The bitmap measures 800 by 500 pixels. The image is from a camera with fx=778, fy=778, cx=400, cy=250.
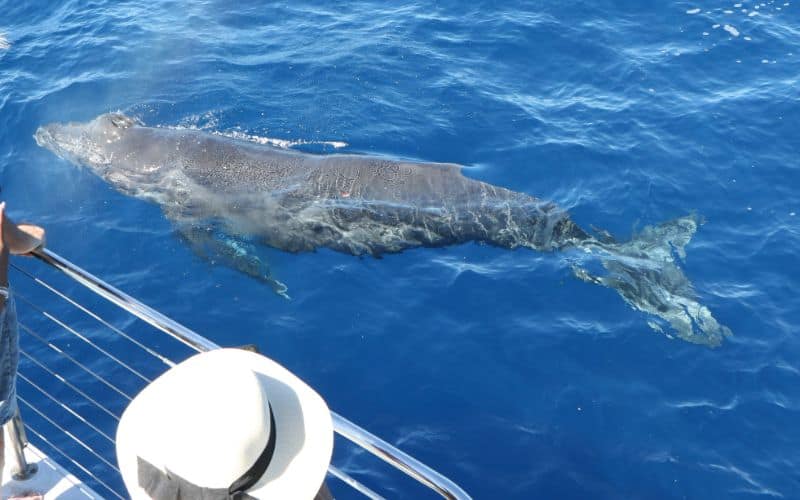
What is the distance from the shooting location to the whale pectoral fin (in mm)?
10781

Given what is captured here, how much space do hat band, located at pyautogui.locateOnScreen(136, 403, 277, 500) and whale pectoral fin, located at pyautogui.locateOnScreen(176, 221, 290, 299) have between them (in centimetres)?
703

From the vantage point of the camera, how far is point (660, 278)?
1059 centimetres

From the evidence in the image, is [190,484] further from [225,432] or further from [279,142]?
[279,142]

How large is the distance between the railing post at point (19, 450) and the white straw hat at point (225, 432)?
2.08m

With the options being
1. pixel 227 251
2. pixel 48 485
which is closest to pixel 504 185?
pixel 227 251

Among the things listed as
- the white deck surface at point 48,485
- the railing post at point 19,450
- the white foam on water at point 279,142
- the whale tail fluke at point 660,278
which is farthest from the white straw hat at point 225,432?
the white foam on water at point 279,142

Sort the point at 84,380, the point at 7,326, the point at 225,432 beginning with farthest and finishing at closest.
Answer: the point at 84,380, the point at 7,326, the point at 225,432

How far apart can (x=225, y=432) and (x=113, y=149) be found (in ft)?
34.1

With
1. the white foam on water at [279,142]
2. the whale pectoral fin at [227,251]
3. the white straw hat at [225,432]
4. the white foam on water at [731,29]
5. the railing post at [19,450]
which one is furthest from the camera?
the white foam on water at [731,29]

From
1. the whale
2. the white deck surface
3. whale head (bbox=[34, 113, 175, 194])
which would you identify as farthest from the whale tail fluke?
the white deck surface

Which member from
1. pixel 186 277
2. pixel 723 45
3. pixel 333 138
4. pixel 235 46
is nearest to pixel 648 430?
pixel 186 277

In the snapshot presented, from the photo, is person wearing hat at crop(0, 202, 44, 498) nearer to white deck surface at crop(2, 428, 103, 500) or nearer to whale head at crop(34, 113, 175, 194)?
white deck surface at crop(2, 428, 103, 500)

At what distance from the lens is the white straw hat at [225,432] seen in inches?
130

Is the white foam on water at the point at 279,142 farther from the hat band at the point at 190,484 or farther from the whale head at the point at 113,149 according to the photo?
the hat band at the point at 190,484
